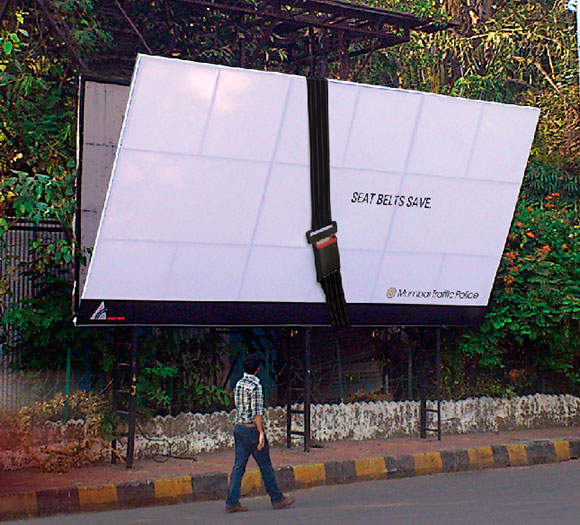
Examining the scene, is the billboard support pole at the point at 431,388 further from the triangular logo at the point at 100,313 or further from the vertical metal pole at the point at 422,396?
the triangular logo at the point at 100,313

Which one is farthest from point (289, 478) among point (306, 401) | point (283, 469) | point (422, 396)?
point (422, 396)

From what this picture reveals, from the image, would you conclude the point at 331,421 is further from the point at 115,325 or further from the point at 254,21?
the point at 254,21

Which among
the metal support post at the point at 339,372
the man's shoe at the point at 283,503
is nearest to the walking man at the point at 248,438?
the man's shoe at the point at 283,503

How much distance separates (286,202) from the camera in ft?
33.4

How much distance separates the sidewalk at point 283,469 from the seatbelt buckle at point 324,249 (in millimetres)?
2051

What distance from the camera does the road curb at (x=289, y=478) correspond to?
8406 mm

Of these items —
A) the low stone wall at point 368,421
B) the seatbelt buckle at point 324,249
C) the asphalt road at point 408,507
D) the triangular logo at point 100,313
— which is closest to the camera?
the asphalt road at point 408,507

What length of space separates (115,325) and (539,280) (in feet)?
19.2

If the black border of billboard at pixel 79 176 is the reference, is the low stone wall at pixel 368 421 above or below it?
below

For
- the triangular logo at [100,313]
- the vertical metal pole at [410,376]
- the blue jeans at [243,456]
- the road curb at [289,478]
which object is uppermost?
the triangular logo at [100,313]

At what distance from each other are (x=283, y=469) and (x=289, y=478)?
0.11 m

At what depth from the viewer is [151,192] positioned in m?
9.30

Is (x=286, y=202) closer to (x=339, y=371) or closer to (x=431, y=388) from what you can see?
(x=339, y=371)

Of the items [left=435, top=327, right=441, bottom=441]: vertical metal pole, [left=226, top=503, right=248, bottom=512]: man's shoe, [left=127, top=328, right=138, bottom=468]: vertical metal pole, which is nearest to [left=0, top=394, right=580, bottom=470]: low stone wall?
[left=127, top=328, right=138, bottom=468]: vertical metal pole
